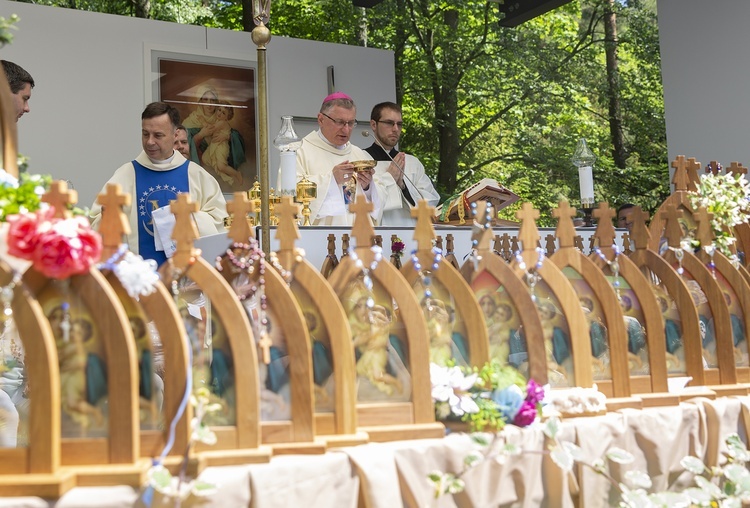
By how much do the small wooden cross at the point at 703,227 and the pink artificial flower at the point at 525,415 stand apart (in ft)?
3.30

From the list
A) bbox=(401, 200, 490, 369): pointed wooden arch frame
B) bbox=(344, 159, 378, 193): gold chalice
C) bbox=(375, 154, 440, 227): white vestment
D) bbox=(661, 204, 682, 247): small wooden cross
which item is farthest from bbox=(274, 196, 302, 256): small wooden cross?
bbox=(375, 154, 440, 227): white vestment

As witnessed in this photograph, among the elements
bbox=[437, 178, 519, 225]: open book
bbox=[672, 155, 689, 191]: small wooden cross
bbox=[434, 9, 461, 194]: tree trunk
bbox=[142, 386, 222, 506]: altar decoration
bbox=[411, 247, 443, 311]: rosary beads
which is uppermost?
bbox=[434, 9, 461, 194]: tree trunk

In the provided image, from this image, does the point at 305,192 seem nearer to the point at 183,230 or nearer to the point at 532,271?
the point at 532,271

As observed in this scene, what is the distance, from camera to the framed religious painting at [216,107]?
840 centimetres

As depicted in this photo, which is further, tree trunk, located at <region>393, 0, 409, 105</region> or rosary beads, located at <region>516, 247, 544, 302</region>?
tree trunk, located at <region>393, 0, 409, 105</region>

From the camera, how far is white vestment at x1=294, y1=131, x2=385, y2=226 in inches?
191

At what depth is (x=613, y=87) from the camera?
604 inches

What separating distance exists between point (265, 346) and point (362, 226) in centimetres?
38

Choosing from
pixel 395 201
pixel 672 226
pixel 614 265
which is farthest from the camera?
pixel 395 201

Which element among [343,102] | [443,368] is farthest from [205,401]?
[343,102]

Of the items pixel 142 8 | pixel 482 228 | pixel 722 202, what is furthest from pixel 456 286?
pixel 142 8

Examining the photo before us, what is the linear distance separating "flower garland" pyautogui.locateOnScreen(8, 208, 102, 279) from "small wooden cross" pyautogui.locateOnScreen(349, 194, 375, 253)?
2.01 feet

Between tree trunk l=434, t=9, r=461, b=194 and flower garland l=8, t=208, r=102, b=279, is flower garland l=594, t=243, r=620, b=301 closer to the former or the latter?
flower garland l=8, t=208, r=102, b=279

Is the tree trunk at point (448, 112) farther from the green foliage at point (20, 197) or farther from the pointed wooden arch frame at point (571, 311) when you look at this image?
the green foliage at point (20, 197)
